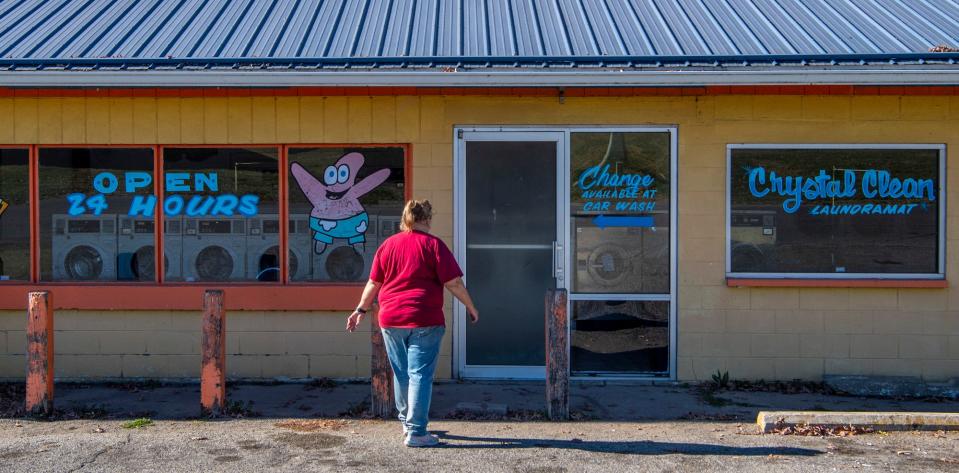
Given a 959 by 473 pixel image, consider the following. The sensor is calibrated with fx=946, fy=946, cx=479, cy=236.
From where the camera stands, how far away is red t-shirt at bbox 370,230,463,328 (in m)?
6.09

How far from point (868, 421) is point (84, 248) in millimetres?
6685

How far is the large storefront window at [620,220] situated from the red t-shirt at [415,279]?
2411 millimetres

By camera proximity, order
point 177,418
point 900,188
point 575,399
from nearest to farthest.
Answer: point 177,418, point 575,399, point 900,188

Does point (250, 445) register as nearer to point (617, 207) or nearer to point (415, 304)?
point (415, 304)

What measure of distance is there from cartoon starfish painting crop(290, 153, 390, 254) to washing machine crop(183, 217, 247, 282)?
720mm

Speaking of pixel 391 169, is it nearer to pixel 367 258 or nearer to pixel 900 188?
pixel 367 258

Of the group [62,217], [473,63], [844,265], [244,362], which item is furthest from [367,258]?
[844,265]

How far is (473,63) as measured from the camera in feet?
25.3

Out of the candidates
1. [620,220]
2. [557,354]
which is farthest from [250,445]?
[620,220]

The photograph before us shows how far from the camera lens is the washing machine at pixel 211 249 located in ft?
27.9

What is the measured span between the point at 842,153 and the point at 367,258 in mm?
4284

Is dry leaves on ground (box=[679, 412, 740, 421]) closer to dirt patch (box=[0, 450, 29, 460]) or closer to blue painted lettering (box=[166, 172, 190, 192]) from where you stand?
dirt patch (box=[0, 450, 29, 460])

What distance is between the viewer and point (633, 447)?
6.28 metres

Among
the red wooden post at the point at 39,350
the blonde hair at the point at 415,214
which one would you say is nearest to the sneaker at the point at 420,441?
the blonde hair at the point at 415,214
